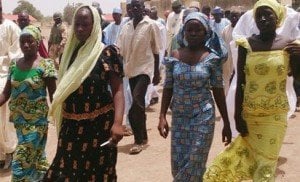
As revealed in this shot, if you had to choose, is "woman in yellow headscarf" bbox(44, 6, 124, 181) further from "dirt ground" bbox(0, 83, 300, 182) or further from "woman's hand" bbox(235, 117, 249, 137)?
"dirt ground" bbox(0, 83, 300, 182)

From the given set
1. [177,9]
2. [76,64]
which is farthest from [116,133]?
[177,9]

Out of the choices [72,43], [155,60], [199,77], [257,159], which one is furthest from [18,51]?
[257,159]

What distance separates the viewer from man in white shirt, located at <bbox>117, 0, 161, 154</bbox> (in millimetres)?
7266

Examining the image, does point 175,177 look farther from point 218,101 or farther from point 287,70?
point 287,70

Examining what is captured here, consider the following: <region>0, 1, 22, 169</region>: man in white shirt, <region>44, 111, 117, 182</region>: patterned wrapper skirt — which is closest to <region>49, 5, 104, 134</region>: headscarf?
<region>44, 111, 117, 182</region>: patterned wrapper skirt

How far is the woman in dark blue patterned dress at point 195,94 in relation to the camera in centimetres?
449

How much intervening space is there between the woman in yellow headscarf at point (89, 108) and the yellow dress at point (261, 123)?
2.91ft

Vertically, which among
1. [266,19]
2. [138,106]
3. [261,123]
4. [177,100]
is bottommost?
[138,106]

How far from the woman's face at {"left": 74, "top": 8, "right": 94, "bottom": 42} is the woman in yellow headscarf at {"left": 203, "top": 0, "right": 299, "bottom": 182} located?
124 cm

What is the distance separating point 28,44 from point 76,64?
124 centimetres

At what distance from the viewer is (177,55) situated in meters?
4.64

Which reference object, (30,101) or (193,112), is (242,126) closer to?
(193,112)

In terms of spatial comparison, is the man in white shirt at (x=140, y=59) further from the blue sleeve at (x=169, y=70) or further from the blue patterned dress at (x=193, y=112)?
the blue patterned dress at (x=193, y=112)

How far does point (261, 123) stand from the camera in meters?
4.46
